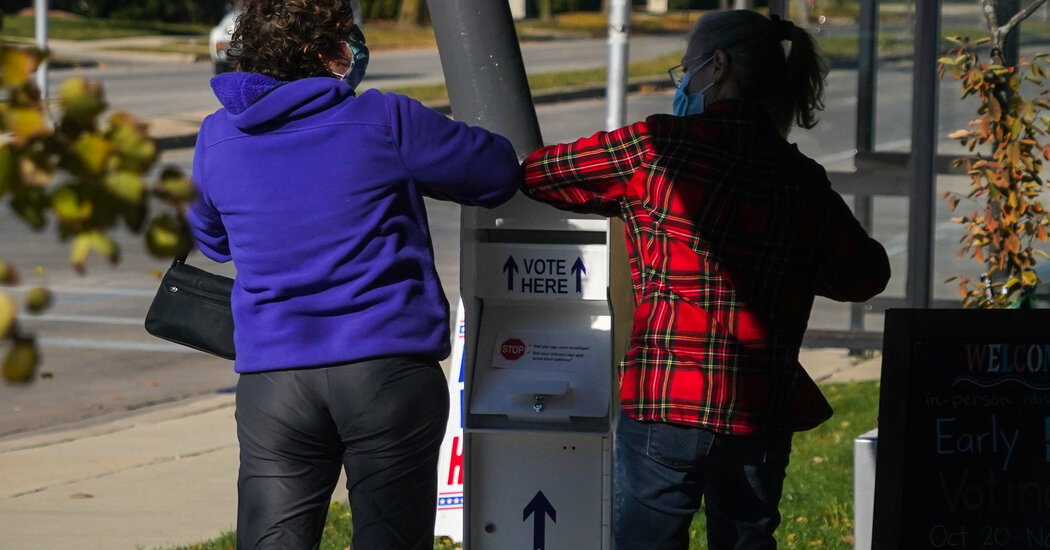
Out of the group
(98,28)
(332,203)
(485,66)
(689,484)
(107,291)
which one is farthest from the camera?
(98,28)

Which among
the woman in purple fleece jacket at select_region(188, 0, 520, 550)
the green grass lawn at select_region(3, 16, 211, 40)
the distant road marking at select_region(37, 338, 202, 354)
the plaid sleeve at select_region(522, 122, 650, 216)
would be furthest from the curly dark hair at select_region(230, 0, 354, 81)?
the green grass lawn at select_region(3, 16, 211, 40)

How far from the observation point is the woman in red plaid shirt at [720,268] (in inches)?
104

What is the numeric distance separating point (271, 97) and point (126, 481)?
359 centimetres

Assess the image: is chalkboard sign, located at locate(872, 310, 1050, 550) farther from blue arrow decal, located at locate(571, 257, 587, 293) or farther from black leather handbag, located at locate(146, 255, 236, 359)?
black leather handbag, located at locate(146, 255, 236, 359)

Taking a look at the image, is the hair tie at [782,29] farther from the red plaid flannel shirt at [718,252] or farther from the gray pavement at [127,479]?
the gray pavement at [127,479]

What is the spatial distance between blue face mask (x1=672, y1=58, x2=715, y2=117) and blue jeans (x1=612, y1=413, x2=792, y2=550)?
0.68 m

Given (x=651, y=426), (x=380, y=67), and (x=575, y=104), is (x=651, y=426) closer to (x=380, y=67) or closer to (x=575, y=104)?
(x=575, y=104)

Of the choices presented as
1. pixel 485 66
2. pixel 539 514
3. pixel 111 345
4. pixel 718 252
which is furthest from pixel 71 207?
pixel 111 345

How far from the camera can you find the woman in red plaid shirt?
2637mm

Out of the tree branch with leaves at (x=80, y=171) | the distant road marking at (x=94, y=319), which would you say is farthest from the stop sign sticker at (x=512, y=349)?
the distant road marking at (x=94, y=319)

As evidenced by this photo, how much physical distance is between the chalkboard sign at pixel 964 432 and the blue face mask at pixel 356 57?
1417 mm

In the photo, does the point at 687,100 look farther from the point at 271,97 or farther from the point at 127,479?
the point at 127,479

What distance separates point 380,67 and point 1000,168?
2240 cm

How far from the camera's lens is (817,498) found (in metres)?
5.14
